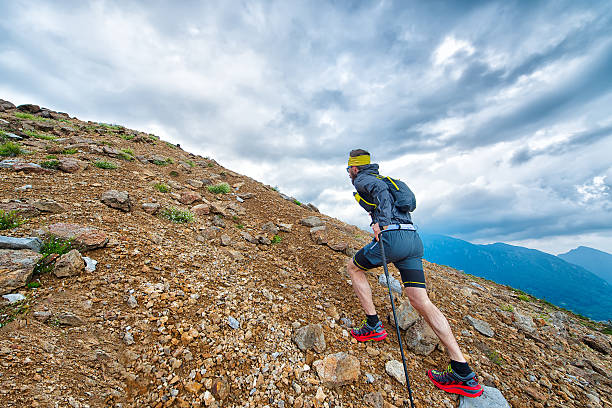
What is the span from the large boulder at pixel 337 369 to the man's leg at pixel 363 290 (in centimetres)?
88

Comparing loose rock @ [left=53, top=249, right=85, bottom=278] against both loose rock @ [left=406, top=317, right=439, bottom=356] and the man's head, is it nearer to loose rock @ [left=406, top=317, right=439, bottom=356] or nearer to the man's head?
the man's head

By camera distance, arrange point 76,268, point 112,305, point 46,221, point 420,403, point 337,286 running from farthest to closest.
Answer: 1. point 337,286
2. point 46,221
3. point 76,268
4. point 112,305
5. point 420,403

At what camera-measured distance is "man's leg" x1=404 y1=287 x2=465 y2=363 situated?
353cm

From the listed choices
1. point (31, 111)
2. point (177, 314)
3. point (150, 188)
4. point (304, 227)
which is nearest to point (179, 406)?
point (177, 314)

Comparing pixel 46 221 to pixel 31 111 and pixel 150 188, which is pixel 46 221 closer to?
pixel 150 188

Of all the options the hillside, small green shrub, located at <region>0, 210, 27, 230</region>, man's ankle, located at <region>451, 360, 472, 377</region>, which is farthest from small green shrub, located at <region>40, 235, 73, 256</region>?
man's ankle, located at <region>451, 360, 472, 377</region>

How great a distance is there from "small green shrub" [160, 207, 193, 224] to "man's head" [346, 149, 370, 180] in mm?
4785

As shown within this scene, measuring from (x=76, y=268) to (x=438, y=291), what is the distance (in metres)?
7.77

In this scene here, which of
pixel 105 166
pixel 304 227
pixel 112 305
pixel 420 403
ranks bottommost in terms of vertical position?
pixel 420 403

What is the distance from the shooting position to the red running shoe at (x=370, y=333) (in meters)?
4.09

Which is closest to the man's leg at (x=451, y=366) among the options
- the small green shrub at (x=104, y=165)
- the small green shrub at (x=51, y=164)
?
the small green shrub at (x=104, y=165)

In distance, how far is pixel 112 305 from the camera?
11.5 feet

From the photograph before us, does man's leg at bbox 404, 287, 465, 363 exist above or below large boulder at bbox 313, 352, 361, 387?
above

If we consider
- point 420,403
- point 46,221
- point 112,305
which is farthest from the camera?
point 46,221
